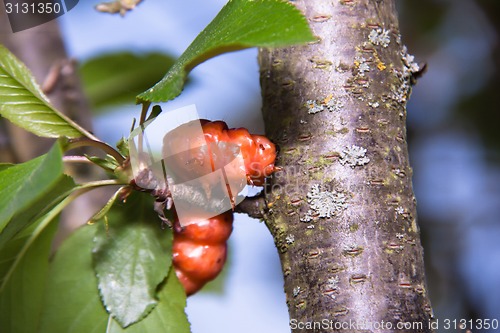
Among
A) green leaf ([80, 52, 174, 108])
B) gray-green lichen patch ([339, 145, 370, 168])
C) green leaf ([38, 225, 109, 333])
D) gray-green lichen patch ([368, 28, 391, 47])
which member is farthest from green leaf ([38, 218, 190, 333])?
green leaf ([80, 52, 174, 108])

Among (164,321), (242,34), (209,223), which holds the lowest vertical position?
(164,321)

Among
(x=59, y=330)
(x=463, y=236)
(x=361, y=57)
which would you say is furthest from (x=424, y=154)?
(x=59, y=330)

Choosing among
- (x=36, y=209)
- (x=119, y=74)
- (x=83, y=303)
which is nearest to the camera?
(x=36, y=209)

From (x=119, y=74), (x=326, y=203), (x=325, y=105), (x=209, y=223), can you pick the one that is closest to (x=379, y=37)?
(x=325, y=105)

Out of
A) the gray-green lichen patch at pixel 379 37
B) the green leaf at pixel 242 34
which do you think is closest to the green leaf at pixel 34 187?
the green leaf at pixel 242 34

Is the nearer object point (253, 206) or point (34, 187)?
point (34, 187)

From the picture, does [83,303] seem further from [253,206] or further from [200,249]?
[253,206]
